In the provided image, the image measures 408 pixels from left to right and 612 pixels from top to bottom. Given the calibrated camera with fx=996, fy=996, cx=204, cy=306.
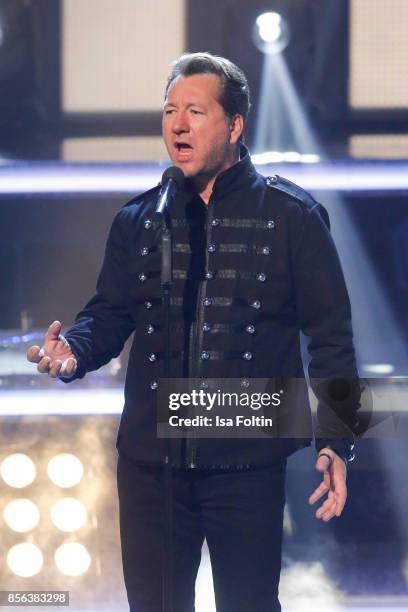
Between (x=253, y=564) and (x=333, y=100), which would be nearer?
(x=253, y=564)

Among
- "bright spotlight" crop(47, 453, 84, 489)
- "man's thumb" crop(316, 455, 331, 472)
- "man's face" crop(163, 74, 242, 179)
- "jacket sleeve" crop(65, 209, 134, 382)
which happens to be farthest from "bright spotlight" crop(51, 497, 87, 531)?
"man's face" crop(163, 74, 242, 179)

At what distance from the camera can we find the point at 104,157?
2.62 m

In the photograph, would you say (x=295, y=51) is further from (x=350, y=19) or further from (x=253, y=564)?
(x=253, y=564)

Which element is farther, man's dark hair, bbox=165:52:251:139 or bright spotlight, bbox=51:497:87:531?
bright spotlight, bbox=51:497:87:531

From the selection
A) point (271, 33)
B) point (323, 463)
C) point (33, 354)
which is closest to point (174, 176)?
point (33, 354)

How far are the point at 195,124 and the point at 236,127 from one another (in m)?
0.11

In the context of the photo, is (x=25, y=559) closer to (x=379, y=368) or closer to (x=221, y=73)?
(x=379, y=368)

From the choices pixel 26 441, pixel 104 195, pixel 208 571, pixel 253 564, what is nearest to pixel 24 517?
pixel 26 441

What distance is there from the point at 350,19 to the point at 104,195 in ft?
2.76

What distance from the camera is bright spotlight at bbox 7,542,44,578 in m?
2.61

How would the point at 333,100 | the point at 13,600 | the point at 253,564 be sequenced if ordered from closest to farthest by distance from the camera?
the point at 253,564, the point at 13,600, the point at 333,100

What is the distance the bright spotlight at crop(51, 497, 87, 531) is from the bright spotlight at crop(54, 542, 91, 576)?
5 cm

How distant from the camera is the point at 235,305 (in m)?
1.79

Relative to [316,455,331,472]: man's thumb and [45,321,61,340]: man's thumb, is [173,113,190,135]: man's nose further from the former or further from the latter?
[316,455,331,472]: man's thumb
